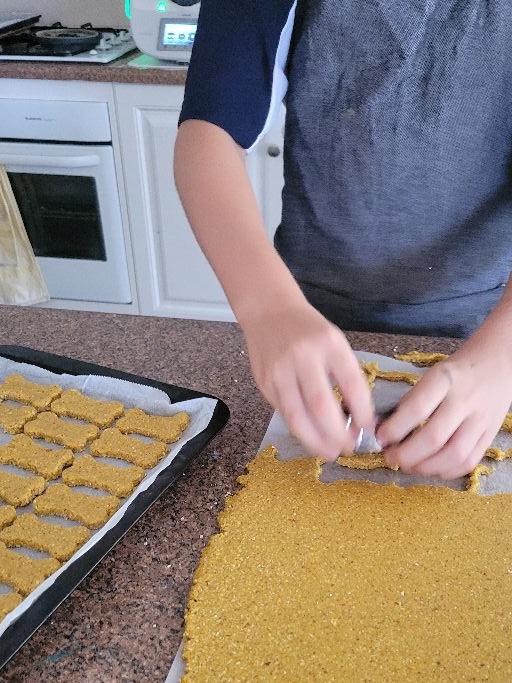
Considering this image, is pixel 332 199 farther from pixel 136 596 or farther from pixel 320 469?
pixel 136 596

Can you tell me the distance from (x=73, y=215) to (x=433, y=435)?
Result: 173 cm

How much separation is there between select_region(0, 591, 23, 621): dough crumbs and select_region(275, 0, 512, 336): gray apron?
610 mm

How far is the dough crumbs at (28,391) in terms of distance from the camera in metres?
0.78

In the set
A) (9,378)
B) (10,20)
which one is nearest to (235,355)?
(9,378)

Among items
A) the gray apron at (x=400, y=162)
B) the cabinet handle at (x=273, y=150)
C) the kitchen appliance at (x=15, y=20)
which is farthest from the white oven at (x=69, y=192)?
the gray apron at (x=400, y=162)

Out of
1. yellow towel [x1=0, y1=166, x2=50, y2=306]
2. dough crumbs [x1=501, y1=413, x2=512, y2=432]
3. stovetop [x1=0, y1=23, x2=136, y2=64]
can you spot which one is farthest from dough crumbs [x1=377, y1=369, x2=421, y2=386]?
yellow towel [x1=0, y1=166, x2=50, y2=306]

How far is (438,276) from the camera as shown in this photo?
98cm

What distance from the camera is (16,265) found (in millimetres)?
2129

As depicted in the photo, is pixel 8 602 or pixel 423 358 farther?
pixel 423 358

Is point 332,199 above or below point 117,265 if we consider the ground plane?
above

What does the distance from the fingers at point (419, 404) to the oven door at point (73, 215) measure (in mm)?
1576

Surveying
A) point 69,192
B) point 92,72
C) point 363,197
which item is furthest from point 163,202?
point 363,197

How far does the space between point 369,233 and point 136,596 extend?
595 mm

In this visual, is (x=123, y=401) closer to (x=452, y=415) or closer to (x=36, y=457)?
(x=36, y=457)
